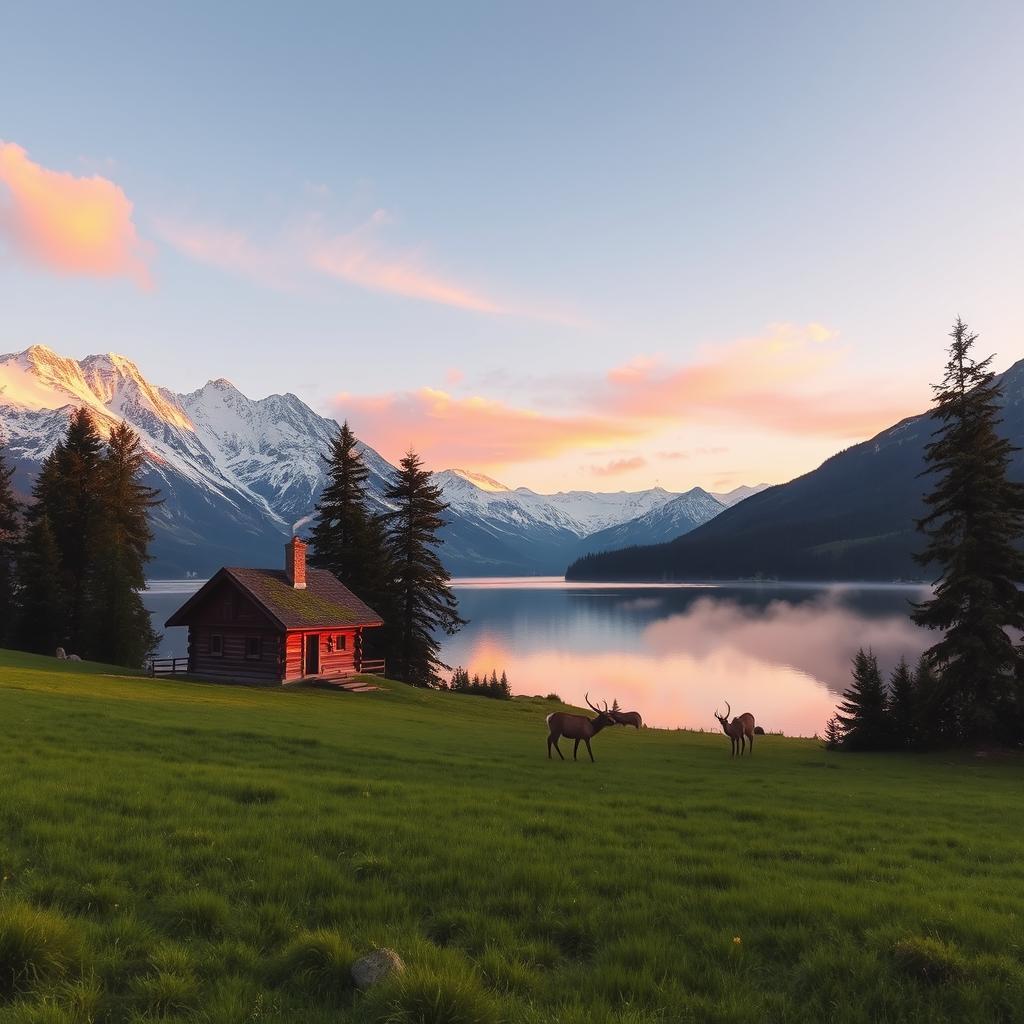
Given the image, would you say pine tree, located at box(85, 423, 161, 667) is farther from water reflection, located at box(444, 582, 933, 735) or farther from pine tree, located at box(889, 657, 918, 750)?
pine tree, located at box(889, 657, 918, 750)

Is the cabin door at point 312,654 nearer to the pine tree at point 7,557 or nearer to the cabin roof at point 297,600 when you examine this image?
the cabin roof at point 297,600

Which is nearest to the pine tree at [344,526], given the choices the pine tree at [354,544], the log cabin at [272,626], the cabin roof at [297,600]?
the pine tree at [354,544]

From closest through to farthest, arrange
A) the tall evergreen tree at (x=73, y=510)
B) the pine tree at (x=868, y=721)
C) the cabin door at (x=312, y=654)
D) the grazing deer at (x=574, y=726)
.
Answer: the grazing deer at (x=574, y=726), the pine tree at (x=868, y=721), the cabin door at (x=312, y=654), the tall evergreen tree at (x=73, y=510)

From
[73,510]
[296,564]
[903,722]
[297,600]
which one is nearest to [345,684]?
[297,600]

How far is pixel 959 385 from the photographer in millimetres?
33750

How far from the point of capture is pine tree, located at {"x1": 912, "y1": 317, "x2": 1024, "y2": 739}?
32.2 m

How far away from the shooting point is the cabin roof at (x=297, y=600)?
47812 mm

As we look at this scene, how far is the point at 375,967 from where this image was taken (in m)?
5.71

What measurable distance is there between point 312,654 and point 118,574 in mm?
20933

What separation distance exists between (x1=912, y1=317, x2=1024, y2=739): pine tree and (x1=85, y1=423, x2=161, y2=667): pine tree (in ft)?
179

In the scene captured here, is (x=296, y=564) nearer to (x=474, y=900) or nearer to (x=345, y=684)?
(x=345, y=684)

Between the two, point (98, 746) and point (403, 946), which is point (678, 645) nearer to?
point (98, 746)

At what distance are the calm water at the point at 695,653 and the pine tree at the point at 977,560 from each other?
71.0 ft

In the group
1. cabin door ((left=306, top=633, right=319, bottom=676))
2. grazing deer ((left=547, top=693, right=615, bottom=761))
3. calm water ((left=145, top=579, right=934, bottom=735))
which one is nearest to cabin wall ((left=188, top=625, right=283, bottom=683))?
cabin door ((left=306, top=633, right=319, bottom=676))
